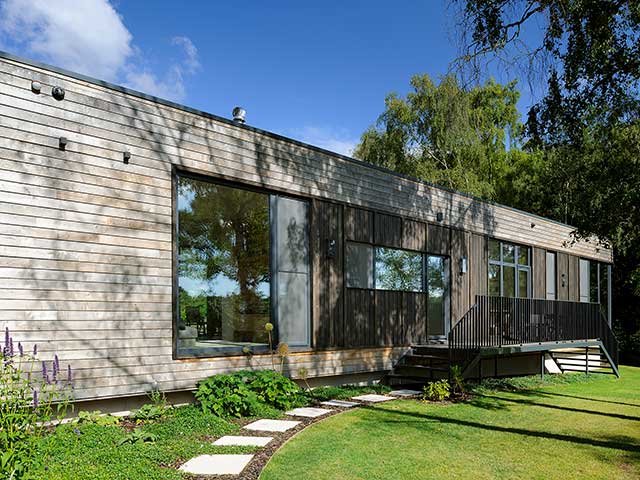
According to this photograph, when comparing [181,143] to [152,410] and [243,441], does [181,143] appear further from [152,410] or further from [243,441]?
[243,441]

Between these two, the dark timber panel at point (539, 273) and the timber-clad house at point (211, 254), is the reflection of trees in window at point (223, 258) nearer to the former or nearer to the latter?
the timber-clad house at point (211, 254)

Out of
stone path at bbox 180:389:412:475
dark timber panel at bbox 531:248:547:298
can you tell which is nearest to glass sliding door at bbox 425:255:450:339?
stone path at bbox 180:389:412:475

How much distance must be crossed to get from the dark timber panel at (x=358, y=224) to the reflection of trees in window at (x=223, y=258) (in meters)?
1.68

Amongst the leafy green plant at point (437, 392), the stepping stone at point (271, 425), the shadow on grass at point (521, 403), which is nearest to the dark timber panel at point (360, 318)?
the leafy green plant at point (437, 392)

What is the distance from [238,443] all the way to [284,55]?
12.9m

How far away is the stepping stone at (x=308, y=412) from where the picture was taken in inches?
255

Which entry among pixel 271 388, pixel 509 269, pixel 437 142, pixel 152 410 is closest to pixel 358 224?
pixel 271 388

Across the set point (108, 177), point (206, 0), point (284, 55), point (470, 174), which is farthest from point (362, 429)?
point (470, 174)

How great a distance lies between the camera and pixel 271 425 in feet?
19.3

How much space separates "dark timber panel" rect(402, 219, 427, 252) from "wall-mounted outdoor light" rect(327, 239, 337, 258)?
189 centimetres

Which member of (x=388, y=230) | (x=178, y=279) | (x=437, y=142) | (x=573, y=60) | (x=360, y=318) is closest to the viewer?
(x=178, y=279)

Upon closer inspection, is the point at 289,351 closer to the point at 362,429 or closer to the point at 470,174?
the point at 362,429

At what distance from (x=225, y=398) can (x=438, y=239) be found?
5.99 m

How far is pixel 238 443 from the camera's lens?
5043 mm
